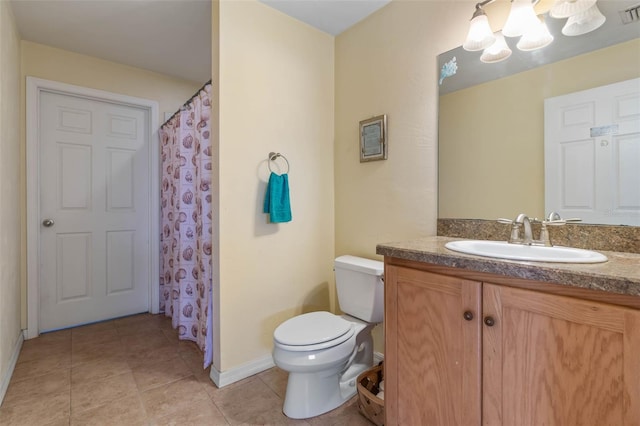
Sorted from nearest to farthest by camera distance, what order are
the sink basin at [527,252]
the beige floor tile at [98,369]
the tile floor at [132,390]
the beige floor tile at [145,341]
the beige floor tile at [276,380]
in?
the sink basin at [527,252]
the tile floor at [132,390]
the beige floor tile at [276,380]
the beige floor tile at [98,369]
the beige floor tile at [145,341]

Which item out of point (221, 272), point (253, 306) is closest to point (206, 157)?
point (221, 272)

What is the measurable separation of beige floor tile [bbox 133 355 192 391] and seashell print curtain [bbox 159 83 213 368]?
0.16 metres

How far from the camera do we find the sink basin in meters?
0.92

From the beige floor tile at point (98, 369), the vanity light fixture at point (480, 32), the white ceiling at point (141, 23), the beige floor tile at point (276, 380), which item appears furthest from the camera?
the white ceiling at point (141, 23)

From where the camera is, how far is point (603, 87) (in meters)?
1.13

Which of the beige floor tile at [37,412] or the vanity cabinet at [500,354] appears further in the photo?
the beige floor tile at [37,412]

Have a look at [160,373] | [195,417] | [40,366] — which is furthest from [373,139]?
[40,366]

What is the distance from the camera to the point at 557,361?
32.0 inches

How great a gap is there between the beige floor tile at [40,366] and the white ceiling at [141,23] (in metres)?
2.31

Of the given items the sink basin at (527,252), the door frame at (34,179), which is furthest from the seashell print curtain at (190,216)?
the sink basin at (527,252)

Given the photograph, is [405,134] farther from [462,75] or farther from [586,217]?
[586,217]

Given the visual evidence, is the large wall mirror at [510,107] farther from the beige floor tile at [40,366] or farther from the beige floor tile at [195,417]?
the beige floor tile at [40,366]

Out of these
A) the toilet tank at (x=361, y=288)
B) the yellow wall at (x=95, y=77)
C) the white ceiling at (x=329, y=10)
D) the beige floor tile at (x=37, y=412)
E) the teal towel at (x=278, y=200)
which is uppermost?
the white ceiling at (x=329, y=10)

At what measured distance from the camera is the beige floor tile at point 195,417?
1.41m
